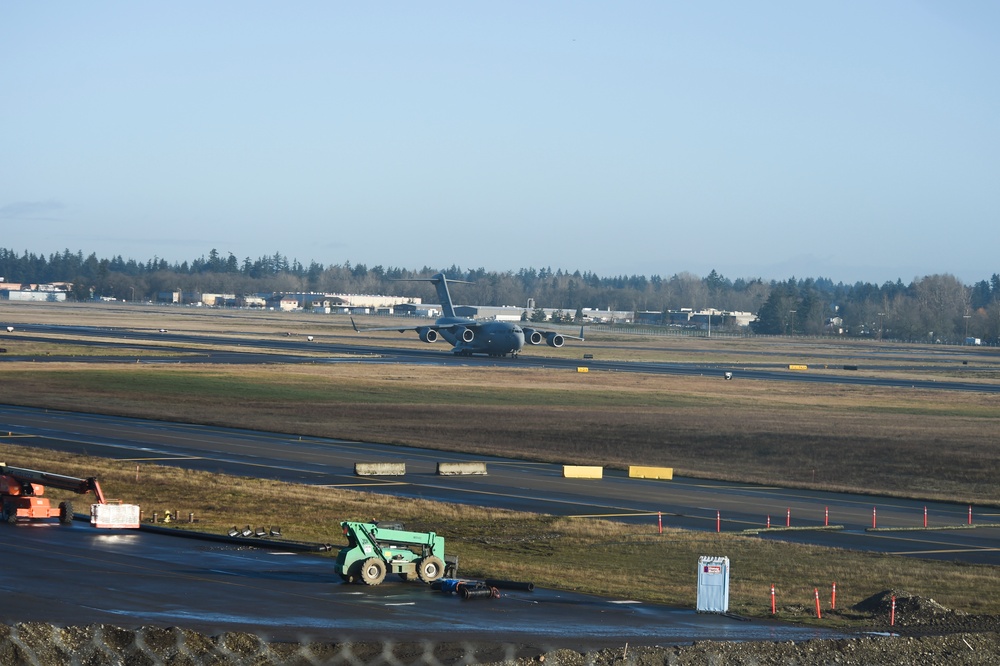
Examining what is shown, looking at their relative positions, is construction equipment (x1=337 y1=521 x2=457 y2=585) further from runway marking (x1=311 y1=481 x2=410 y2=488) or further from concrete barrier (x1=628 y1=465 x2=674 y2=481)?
concrete barrier (x1=628 y1=465 x2=674 y2=481)

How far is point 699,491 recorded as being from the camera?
4172 cm

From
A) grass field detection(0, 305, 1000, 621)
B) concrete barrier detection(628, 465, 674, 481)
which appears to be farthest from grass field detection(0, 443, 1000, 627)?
concrete barrier detection(628, 465, 674, 481)

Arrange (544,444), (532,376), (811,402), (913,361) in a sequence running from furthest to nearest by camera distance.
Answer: (913,361) < (532,376) < (811,402) < (544,444)

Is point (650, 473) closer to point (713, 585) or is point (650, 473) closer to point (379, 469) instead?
point (379, 469)

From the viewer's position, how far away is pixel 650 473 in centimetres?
4494

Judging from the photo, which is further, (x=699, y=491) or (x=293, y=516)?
(x=699, y=491)

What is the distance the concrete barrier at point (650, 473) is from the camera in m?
44.8

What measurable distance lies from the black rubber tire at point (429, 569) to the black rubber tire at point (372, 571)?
0.75 meters

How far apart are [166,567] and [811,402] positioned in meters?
60.8

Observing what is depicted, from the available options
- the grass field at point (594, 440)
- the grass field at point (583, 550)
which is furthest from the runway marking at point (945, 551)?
the grass field at point (594, 440)

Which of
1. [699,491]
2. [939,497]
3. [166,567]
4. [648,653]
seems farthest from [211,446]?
[648,653]

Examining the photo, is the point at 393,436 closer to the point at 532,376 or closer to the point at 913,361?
the point at 532,376

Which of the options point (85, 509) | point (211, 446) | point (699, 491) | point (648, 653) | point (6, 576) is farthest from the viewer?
point (211, 446)

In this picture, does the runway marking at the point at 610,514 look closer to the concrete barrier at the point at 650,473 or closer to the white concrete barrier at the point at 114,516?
the concrete barrier at the point at 650,473
